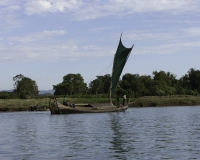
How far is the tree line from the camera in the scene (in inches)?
4577

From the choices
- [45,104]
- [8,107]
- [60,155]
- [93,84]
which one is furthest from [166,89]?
[60,155]

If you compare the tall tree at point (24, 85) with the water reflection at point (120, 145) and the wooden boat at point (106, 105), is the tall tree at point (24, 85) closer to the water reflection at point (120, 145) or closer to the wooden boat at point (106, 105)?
the wooden boat at point (106, 105)

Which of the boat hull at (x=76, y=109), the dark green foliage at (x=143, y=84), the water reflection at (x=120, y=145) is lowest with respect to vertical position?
the water reflection at (x=120, y=145)

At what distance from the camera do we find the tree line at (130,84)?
116250mm

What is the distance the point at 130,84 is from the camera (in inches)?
4628

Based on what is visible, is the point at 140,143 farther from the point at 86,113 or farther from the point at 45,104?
the point at 45,104

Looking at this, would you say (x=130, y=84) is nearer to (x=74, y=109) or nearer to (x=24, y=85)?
(x=24, y=85)

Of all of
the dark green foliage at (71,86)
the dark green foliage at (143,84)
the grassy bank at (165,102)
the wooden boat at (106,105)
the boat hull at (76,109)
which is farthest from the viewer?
the dark green foliage at (71,86)

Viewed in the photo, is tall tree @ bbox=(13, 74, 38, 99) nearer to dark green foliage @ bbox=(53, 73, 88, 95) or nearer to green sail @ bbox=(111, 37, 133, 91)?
dark green foliage @ bbox=(53, 73, 88, 95)

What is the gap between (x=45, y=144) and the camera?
848 inches

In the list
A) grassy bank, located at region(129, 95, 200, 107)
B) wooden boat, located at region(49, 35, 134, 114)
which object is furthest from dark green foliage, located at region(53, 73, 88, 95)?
wooden boat, located at region(49, 35, 134, 114)

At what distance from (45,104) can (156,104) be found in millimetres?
20021

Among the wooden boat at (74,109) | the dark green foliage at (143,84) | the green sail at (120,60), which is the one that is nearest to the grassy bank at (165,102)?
the green sail at (120,60)

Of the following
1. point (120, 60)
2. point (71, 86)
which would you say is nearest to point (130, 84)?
point (71, 86)
